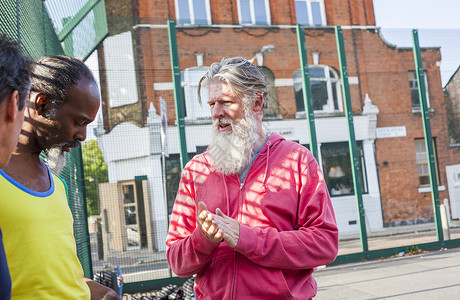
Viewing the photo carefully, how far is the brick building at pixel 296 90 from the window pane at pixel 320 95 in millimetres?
31

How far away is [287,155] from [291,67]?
1354 centimetres

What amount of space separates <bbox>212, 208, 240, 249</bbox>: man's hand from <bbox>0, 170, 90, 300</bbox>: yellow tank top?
54cm

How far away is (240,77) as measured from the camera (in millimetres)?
2113

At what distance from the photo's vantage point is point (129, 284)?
21.5 feet

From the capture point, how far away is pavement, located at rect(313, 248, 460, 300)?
549 centimetres

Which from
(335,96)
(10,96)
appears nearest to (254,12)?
(335,96)

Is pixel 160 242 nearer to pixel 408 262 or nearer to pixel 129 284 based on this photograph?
pixel 129 284

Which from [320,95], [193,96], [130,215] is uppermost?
[320,95]

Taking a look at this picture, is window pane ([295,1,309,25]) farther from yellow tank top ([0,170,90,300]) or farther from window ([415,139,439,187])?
yellow tank top ([0,170,90,300])

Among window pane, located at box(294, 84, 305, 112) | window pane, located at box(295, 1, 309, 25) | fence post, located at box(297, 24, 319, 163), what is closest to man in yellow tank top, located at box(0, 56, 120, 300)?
fence post, located at box(297, 24, 319, 163)

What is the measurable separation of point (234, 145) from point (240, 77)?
318 millimetres

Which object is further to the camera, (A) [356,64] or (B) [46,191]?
(A) [356,64]

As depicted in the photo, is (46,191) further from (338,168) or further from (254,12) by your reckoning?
(254,12)

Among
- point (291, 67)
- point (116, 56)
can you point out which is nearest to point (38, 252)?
point (116, 56)
